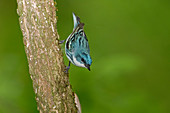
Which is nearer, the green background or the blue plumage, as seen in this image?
the blue plumage

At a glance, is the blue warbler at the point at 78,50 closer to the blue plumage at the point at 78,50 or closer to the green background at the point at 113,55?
the blue plumage at the point at 78,50

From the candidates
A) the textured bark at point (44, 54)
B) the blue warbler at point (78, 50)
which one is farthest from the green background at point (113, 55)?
the textured bark at point (44, 54)

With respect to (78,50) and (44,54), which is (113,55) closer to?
(78,50)

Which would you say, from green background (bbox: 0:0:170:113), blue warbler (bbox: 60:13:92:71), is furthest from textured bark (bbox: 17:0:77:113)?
green background (bbox: 0:0:170:113)

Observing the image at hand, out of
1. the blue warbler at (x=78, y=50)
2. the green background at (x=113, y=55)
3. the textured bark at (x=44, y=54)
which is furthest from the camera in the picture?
the green background at (x=113, y=55)

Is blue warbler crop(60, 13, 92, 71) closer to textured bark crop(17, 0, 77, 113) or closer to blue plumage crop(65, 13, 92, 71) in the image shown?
blue plumage crop(65, 13, 92, 71)

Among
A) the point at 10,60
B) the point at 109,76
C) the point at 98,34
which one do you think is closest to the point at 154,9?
the point at 98,34
